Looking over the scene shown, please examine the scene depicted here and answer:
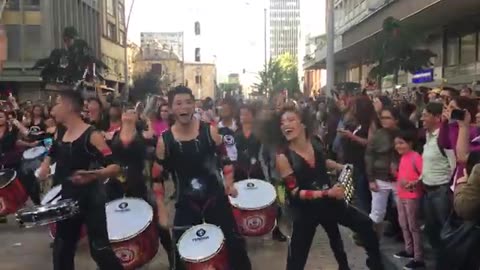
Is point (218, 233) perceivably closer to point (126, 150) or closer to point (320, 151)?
point (320, 151)

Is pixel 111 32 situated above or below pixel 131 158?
above

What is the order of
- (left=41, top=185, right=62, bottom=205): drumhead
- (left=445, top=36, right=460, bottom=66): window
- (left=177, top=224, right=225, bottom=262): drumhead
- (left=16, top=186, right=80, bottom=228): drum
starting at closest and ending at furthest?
1. (left=16, top=186, right=80, bottom=228): drum
2. (left=177, top=224, right=225, bottom=262): drumhead
3. (left=41, top=185, right=62, bottom=205): drumhead
4. (left=445, top=36, right=460, bottom=66): window

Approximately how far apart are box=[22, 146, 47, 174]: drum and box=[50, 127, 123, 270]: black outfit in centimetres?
422

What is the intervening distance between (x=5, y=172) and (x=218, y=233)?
4.50m

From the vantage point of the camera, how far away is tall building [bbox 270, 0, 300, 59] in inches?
5650

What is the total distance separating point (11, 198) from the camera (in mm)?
9289

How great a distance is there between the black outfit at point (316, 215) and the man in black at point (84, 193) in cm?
146

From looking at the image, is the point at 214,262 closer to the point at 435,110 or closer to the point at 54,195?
the point at 54,195

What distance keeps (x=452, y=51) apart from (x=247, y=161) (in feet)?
65.8

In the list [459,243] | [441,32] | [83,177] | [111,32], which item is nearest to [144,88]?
[83,177]

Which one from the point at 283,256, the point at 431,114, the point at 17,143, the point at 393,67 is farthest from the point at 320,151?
the point at 393,67

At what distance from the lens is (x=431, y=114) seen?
729cm

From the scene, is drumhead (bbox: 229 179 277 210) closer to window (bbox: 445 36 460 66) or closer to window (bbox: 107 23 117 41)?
window (bbox: 445 36 460 66)

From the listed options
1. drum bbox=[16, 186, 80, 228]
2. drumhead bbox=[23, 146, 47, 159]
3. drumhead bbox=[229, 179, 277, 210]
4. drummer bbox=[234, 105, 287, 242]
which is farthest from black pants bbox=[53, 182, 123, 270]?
drumhead bbox=[23, 146, 47, 159]
